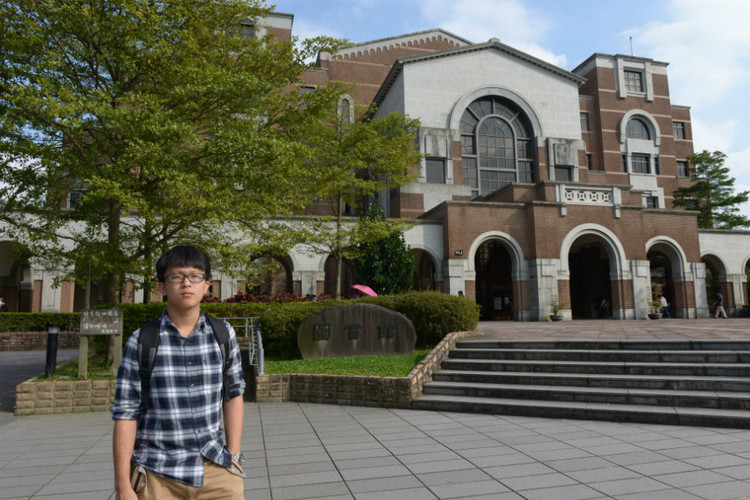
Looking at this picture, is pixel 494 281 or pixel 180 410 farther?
pixel 494 281

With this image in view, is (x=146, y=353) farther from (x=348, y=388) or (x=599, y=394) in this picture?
(x=599, y=394)

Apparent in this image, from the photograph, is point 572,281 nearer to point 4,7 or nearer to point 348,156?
point 348,156

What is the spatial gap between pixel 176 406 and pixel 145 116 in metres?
7.55

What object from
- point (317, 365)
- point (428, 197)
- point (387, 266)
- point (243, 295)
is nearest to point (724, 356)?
point (317, 365)

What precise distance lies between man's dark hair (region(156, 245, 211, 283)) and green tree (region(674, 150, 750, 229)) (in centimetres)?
3902

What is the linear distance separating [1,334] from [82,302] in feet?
22.0

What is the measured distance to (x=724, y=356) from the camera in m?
8.31

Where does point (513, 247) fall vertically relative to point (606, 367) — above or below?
above

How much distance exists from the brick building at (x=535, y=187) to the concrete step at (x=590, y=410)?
11.5m

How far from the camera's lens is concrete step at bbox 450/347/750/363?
27.4ft

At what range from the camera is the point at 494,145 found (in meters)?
29.6

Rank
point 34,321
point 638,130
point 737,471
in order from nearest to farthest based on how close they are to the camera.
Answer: point 737,471 → point 34,321 → point 638,130

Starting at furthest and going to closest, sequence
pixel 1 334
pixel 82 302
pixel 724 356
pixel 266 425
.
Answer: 1. pixel 82 302
2. pixel 1 334
3. pixel 724 356
4. pixel 266 425

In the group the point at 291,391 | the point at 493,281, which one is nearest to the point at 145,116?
the point at 291,391
